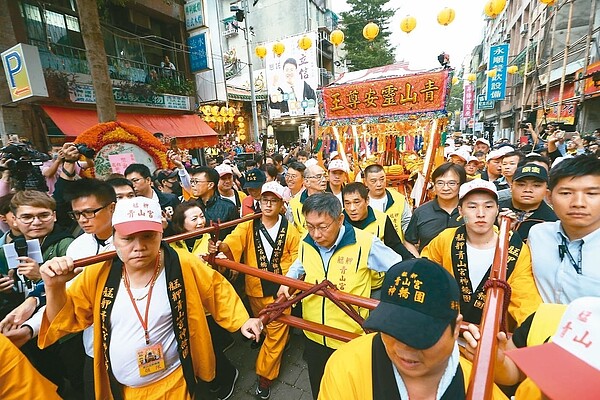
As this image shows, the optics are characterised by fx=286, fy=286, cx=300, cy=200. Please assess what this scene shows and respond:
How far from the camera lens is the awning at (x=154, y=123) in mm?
9219

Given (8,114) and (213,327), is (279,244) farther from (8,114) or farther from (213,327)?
(8,114)

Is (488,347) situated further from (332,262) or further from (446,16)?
(446,16)

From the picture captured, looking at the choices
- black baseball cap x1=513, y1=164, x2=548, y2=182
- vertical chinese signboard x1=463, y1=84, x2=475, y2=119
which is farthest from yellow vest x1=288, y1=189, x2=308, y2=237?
vertical chinese signboard x1=463, y1=84, x2=475, y2=119

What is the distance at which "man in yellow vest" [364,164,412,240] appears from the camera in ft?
14.3

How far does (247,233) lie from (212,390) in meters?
1.65

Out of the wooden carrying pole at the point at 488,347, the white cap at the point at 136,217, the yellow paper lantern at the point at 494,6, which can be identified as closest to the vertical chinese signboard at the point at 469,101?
the yellow paper lantern at the point at 494,6

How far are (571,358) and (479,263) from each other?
155 cm

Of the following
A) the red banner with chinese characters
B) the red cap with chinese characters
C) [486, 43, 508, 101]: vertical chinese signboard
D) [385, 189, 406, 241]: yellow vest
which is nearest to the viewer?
the red cap with chinese characters

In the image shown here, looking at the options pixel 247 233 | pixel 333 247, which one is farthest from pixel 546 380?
pixel 247 233

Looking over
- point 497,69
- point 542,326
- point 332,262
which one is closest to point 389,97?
point 332,262

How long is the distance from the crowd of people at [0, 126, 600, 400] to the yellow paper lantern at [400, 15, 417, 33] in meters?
9.36

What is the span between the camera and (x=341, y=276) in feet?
7.99

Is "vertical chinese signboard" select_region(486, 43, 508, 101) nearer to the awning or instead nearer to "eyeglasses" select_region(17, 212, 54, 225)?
the awning

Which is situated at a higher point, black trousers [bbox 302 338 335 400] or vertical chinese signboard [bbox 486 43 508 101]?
vertical chinese signboard [bbox 486 43 508 101]
